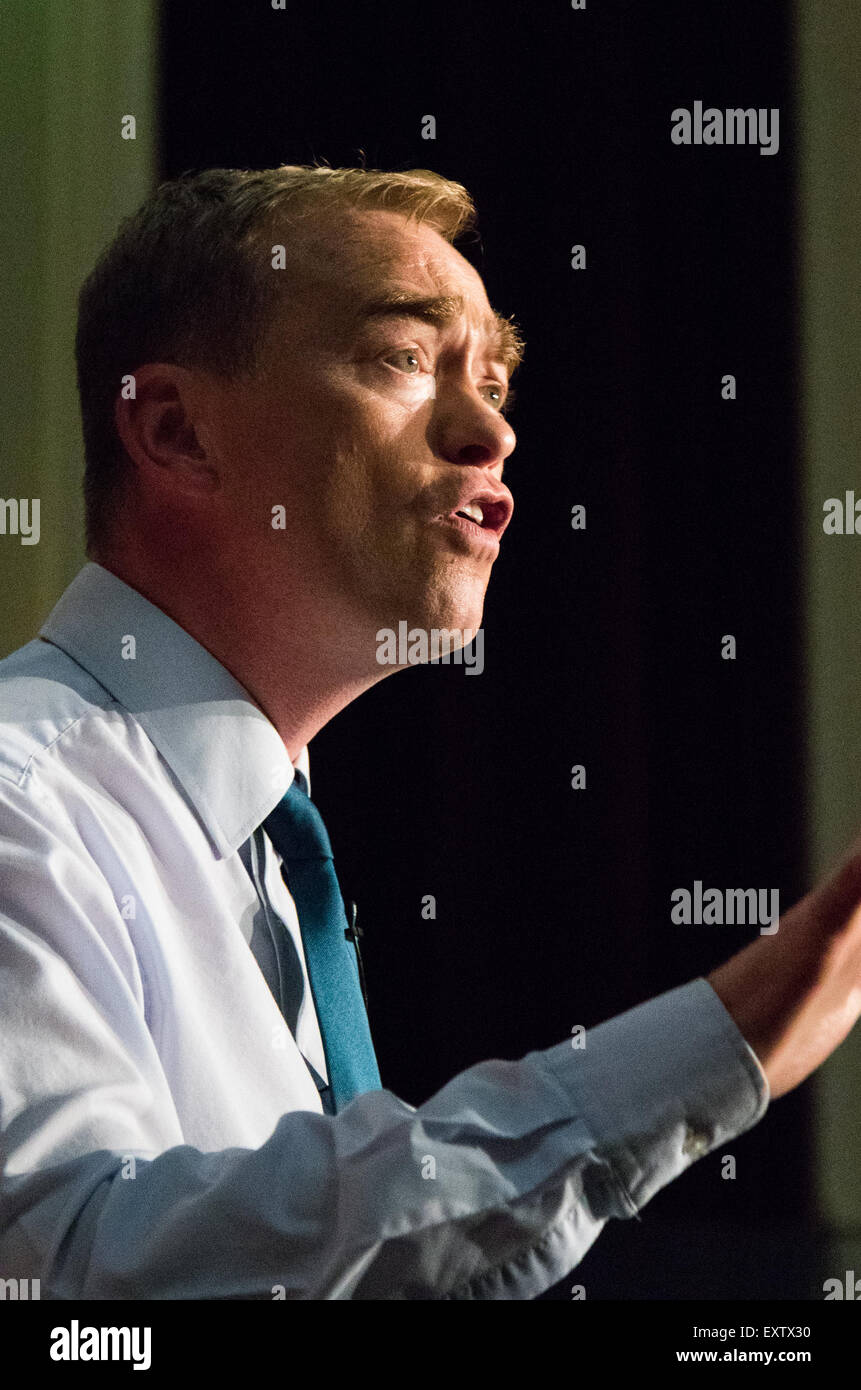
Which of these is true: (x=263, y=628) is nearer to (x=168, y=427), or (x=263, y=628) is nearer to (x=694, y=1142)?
(x=168, y=427)

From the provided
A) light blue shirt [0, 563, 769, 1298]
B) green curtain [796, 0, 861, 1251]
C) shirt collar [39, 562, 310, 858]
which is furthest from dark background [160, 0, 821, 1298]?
light blue shirt [0, 563, 769, 1298]

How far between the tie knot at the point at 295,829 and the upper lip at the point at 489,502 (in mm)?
273

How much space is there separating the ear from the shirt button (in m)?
0.76

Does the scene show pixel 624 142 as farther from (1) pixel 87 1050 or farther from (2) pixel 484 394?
(1) pixel 87 1050

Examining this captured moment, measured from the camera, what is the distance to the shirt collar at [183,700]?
103 centimetres

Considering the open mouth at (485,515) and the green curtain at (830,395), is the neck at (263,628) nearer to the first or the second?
the open mouth at (485,515)

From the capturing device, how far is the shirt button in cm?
63

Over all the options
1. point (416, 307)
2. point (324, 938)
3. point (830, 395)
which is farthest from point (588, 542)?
point (324, 938)

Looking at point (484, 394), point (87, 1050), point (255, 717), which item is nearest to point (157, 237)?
point (484, 394)

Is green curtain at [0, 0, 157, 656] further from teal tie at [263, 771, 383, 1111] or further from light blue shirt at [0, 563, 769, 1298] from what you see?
light blue shirt at [0, 563, 769, 1298]

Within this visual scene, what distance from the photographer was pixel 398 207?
1319 millimetres

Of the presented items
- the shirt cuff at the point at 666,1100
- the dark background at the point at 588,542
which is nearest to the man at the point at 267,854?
the shirt cuff at the point at 666,1100

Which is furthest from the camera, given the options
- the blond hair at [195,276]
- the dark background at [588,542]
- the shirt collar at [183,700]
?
the dark background at [588,542]

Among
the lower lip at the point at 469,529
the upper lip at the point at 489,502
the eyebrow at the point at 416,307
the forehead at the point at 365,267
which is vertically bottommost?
the lower lip at the point at 469,529
